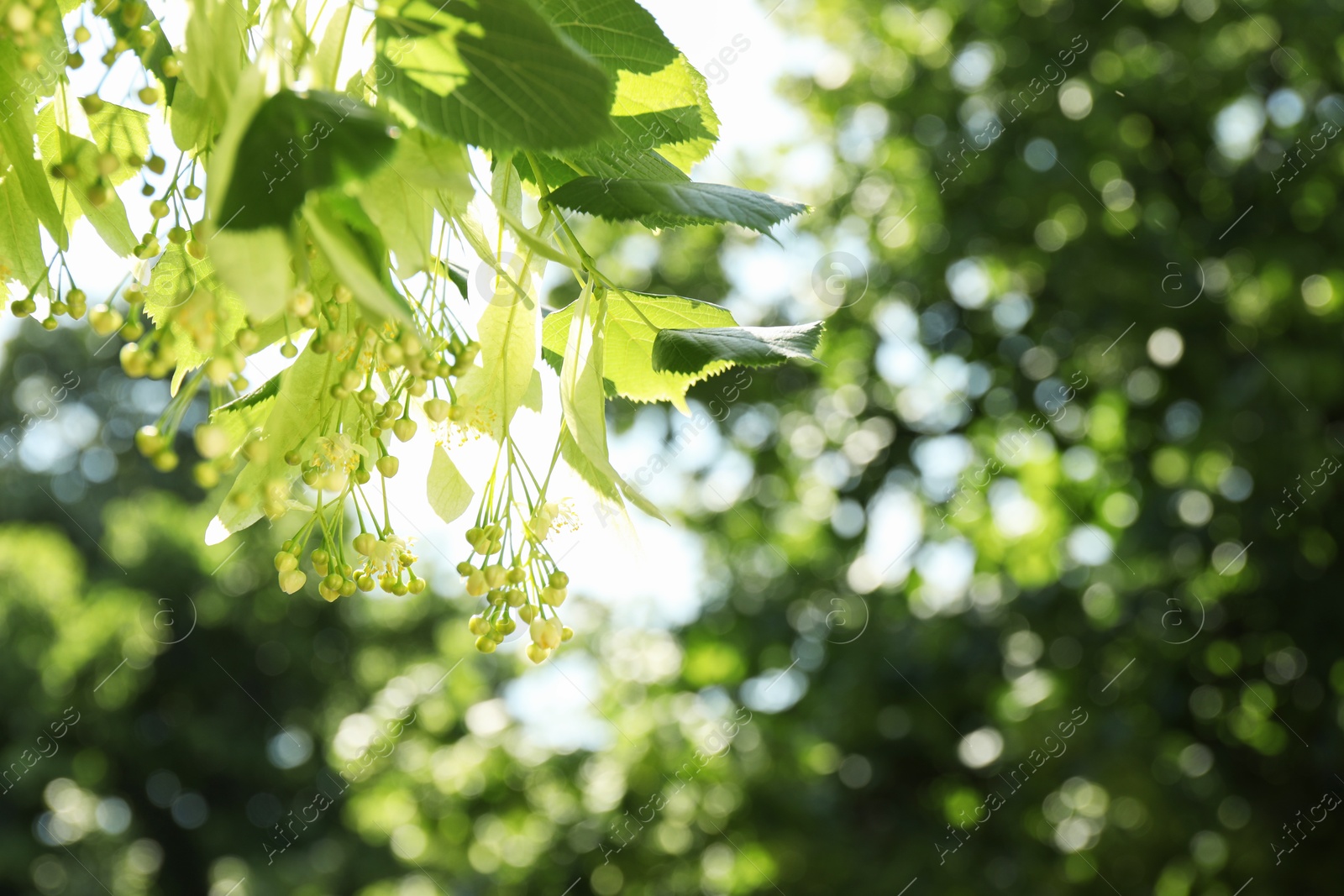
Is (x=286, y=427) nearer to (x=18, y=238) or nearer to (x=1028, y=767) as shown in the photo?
(x=18, y=238)

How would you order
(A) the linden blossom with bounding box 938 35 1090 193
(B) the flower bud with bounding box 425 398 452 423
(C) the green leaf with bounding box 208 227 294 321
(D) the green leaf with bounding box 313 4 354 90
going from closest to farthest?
(C) the green leaf with bounding box 208 227 294 321, (D) the green leaf with bounding box 313 4 354 90, (B) the flower bud with bounding box 425 398 452 423, (A) the linden blossom with bounding box 938 35 1090 193

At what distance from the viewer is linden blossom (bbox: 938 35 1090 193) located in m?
4.30

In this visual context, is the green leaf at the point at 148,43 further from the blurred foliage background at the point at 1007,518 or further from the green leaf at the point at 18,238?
the blurred foliage background at the point at 1007,518

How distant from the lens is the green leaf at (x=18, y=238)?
64cm

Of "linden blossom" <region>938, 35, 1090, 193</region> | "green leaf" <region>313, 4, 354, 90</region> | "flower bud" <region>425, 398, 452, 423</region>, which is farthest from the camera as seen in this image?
"linden blossom" <region>938, 35, 1090, 193</region>

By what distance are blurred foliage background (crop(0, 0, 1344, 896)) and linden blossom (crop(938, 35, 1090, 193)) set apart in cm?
2

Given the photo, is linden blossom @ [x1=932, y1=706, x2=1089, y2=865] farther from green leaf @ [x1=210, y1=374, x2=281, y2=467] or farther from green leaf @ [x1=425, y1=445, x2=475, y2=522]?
green leaf @ [x1=210, y1=374, x2=281, y2=467]

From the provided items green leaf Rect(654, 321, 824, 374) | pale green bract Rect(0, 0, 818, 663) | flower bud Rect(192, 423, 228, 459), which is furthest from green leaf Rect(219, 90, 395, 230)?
green leaf Rect(654, 321, 824, 374)

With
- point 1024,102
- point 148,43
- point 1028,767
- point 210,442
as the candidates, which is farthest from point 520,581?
point 1024,102

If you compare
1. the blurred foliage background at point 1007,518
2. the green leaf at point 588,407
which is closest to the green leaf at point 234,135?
the green leaf at point 588,407

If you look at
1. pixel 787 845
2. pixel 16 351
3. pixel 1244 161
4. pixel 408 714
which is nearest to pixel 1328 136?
pixel 1244 161

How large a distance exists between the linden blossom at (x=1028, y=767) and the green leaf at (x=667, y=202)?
3.36 metres

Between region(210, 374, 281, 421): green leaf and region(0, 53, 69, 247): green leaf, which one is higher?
region(0, 53, 69, 247): green leaf

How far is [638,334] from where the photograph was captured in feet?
2.18
